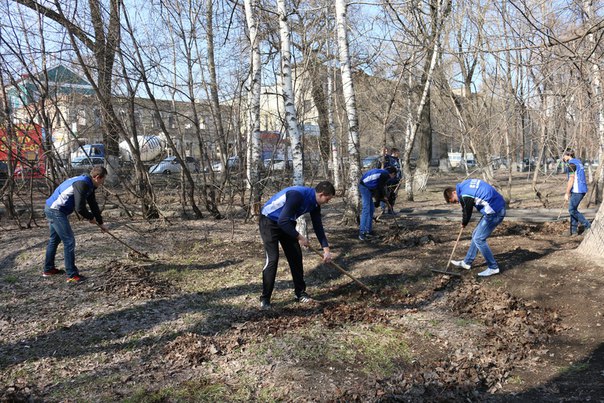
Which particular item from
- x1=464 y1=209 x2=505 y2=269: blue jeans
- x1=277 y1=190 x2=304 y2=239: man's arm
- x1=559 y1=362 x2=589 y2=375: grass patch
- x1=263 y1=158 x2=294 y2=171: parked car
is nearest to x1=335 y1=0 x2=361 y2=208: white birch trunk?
x1=263 y1=158 x2=294 y2=171: parked car

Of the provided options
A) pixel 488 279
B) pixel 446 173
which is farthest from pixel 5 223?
pixel 446 173

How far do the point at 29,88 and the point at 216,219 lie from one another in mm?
4495

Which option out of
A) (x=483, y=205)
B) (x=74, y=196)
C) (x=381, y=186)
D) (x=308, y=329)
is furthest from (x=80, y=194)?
(x=483, y=205)

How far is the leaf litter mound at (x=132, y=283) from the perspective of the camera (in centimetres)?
552

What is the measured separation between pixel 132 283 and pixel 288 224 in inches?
91.3

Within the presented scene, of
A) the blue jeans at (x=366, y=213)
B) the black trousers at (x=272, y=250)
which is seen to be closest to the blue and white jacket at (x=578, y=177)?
the blue jeans at (x=366, y=213)

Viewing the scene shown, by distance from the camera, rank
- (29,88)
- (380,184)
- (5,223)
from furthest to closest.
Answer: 1. (5,223)
2. (29,88)
3. (380,184)

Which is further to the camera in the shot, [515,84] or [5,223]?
[515,84]

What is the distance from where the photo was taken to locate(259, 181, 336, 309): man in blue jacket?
15.5 feet

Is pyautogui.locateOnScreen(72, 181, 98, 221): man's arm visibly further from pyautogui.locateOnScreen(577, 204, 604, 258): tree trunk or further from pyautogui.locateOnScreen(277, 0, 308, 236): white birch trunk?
pyautogui.locateOnScreen(577, 204, 604, 258): tree trunk

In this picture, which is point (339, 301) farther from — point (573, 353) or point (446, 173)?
point (446, 173)

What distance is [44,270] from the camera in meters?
6.14

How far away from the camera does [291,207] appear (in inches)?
186

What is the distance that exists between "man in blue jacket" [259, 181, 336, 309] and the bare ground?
0.41m
